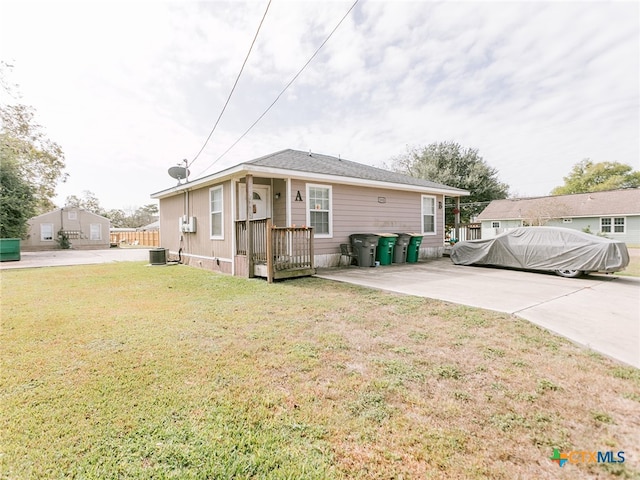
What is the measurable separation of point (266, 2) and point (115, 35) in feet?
13.9

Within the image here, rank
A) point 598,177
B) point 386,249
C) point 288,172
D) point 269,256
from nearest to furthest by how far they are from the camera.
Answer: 1. point 269,256
2. point 288,172
3. point 386,249
4. point 598,177

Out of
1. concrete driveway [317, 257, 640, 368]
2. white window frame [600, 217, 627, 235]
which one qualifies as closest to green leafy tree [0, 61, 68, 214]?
concrete driveway [317, 257, 640, 368]

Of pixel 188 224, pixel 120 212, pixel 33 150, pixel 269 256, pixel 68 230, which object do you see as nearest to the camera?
pixel 269 256

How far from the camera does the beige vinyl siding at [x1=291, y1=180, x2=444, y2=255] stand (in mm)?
7945

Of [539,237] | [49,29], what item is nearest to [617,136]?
[539,237]

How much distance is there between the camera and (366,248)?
27.2ft

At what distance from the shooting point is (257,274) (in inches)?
262

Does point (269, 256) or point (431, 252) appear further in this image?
point (431, 252)

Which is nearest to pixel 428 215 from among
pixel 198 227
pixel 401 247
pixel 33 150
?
pixel 401 247

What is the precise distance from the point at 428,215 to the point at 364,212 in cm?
336

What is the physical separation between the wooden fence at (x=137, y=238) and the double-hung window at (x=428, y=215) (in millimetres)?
19685

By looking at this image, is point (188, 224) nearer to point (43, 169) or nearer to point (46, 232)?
point (46, 232)

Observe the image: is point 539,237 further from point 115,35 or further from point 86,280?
point 115,35
